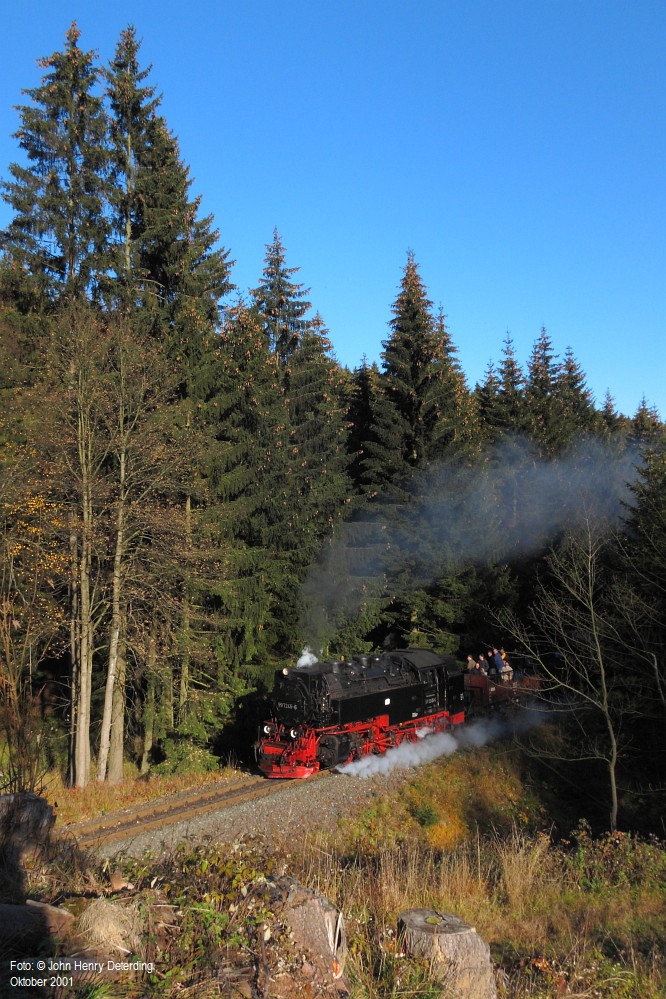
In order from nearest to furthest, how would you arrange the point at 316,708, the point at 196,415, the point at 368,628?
the point at 316,708 < the point at 196,415 < the point at 368,628

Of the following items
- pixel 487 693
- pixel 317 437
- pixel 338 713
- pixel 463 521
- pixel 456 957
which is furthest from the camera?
pixel 317 437

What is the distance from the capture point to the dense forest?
16.9 meters

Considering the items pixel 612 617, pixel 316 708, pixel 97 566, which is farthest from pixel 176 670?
pixel 612 617

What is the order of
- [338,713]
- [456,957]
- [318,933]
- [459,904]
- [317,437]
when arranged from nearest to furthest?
[318,933], [456,957], [459,904], [338,713], [317,437]

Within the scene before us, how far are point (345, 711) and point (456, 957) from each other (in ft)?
40.4

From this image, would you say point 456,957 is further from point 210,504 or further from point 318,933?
point 210,504

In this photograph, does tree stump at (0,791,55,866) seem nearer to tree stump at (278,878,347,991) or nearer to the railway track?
tree stump at (278,878,347,991)

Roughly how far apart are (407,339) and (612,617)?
18.1 meters

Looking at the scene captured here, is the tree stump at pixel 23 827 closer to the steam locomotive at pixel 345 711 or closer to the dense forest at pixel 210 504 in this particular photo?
the dense forest at pixel 210 504

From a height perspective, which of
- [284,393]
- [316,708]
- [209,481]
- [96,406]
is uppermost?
[284,393]

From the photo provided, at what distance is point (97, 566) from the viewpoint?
1806 cm

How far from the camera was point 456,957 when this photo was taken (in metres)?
4.54

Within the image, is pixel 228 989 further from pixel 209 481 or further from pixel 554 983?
pixel 209 481

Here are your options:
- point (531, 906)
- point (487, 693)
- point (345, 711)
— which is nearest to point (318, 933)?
point (531, 906)
